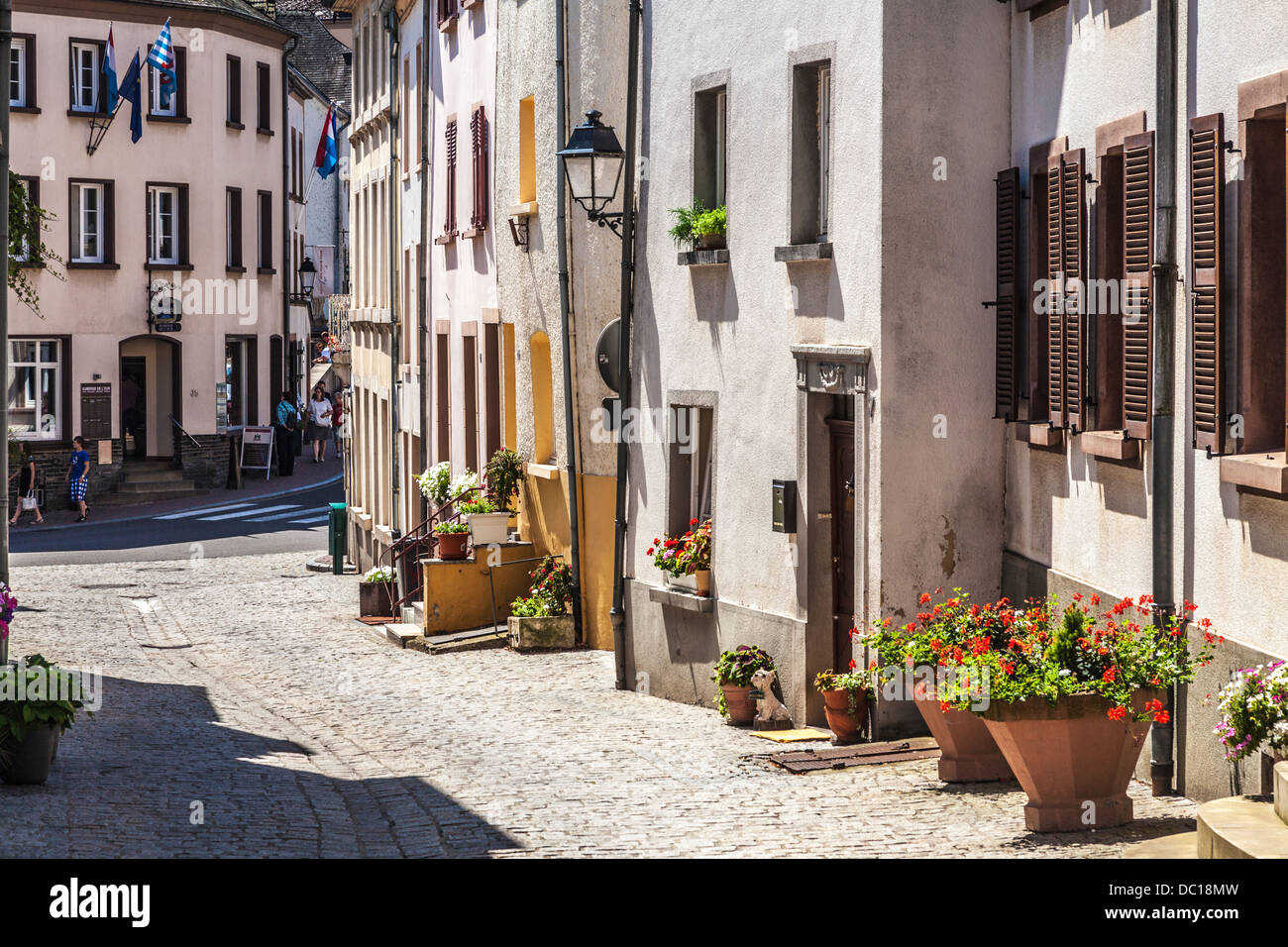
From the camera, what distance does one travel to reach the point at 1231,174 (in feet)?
28.3

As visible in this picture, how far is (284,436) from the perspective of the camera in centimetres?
4809

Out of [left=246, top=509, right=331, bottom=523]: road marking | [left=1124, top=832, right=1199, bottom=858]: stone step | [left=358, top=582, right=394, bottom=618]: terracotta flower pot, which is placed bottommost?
[left=358, top=582, right=394, bottom=618]: terracotta flower pot

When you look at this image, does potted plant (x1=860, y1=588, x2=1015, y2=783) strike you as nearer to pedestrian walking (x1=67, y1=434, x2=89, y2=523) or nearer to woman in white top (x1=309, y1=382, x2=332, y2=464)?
pedestrian walking (x1=67, y1=434, x2=89, y2=523)

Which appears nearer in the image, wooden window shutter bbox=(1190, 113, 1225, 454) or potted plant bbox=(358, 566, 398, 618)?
wooden window shutter bbox=(1190, 113, 1225, 454)

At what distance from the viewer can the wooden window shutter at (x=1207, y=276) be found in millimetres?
8688

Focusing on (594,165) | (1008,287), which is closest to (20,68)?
(594,165)

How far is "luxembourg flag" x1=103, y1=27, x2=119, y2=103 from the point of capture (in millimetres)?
38809

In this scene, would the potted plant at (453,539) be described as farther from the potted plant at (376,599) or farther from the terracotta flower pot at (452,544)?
the potted plant at (376,599)

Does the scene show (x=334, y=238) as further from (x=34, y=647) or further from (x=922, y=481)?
(x=922, y=481)

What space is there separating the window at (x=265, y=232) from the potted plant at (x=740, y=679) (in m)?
36.2

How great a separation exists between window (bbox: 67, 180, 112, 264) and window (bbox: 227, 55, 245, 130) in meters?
4.71

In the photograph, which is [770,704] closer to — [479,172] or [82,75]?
[479,172]

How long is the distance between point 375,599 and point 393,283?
330 inches

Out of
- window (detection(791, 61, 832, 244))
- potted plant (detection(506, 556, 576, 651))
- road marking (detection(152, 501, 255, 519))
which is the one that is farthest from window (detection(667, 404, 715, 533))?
road marking (detection(152, 501, 255, 519))
